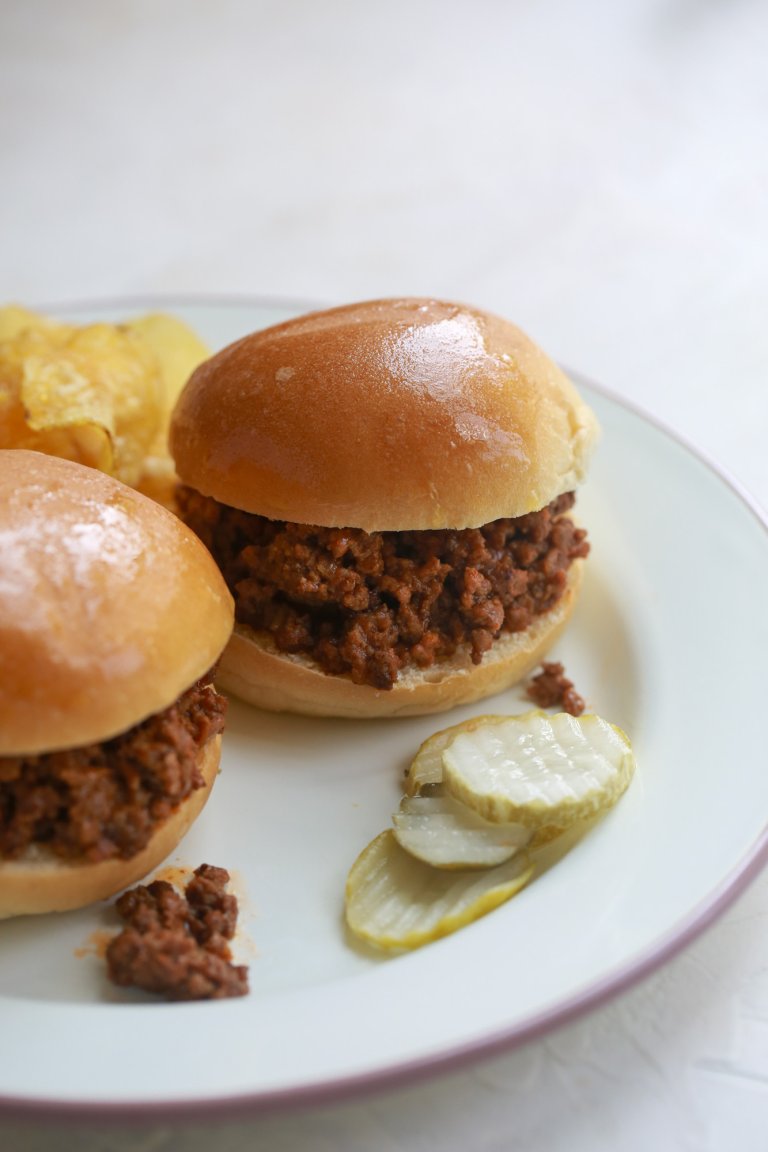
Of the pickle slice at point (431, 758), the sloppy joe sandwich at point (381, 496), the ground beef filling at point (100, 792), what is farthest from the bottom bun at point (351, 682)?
the ground beef filling at point (100, 792)

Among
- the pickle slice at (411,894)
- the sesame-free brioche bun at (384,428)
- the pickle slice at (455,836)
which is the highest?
the sesame-free brioche bun at (384,428)

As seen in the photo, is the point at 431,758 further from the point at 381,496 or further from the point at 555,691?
the point at 381,496

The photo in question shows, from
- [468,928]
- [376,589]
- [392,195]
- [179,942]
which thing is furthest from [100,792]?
[392,195]

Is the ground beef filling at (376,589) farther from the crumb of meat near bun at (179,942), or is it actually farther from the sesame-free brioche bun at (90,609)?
the crumb of meat near bun at (179,942)

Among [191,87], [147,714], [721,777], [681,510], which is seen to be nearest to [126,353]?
[147,714]

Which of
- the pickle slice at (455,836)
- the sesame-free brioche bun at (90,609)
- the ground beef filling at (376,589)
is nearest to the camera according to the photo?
the sesame-free brioche bun at (90,609)

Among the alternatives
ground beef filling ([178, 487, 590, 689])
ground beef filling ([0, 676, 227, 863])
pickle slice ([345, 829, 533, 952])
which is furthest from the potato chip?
pickle slice ([345, 829, 533, 952])
